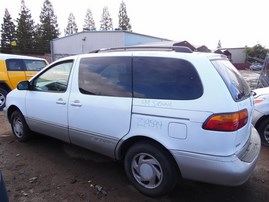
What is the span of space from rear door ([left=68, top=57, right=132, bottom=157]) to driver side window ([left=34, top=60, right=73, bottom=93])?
29 cm

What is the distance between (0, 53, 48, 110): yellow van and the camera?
861cm

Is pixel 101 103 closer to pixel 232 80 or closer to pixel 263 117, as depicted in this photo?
pixel 232 80

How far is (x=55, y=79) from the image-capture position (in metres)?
4.25

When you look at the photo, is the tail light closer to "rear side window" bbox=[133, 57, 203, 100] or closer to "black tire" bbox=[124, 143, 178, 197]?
"rear side window" bbox=[133, 57, 203, 100]

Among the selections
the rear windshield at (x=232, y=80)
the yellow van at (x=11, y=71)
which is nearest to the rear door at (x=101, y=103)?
the rear windshield at (x=232, y=80)

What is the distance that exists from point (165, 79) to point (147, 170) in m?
1.13

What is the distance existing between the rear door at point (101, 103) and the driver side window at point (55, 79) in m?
0.29

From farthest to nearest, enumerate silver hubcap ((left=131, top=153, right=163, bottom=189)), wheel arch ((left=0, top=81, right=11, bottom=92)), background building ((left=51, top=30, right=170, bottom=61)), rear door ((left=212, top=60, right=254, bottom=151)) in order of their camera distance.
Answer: background building ((left=51, top=30, right=170, bottom=61)) → wheel arch ((left=0, top=81, right=11, bottom=92)) → silver hubcap ((left=131, top=153, right=163, bottom=189)) → rear door ((left=212, top=60, right=254, bottom=151))

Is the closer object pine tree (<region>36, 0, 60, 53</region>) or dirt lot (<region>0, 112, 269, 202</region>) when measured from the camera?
dirt lot (<region>0, 112, 269, 202</region>)

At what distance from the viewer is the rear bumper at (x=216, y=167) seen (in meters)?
2.63

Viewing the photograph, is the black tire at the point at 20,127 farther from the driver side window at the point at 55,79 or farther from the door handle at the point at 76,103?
the door handle at the point at 76,103

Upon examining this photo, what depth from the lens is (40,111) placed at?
14.3 feet

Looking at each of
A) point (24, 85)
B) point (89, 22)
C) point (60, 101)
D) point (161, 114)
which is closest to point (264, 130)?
point (161, 114)

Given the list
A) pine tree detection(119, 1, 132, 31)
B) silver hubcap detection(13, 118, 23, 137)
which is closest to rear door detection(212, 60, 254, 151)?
silver hubcap detection(13, 118, 23, 137)
